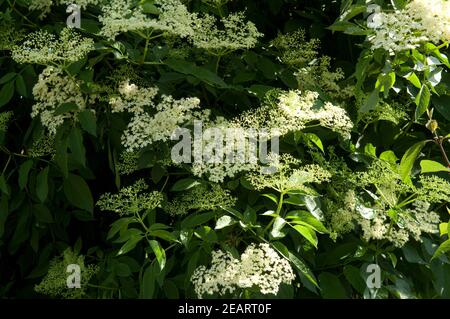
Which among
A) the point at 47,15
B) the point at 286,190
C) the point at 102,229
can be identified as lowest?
the point at 102,229

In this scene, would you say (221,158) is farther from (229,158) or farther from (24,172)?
(24,172)

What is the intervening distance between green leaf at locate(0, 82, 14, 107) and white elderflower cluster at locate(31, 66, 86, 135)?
165 millimetres

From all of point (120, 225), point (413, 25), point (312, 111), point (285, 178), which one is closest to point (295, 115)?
point (312, 111)

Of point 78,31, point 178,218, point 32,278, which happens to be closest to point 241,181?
point 178,218

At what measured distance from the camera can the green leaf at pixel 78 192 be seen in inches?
94.3

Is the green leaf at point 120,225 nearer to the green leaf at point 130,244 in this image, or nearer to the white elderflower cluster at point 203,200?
the green leaf at point 130,244

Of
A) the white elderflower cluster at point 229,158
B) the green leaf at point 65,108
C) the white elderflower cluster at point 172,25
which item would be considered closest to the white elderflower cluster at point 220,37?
the white elderflower cluster at point 172,25

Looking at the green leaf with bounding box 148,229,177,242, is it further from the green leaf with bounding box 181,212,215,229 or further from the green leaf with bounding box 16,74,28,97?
the green leaf with bounding box 16,74,28,97

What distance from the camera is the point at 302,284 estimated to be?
2.27m

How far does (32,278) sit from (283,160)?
3.83 feet

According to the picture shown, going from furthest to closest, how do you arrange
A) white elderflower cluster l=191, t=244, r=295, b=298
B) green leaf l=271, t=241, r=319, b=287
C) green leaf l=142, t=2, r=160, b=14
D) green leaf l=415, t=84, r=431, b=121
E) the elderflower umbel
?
1. the elderflower umbel
2. green leaf l=142, t=2, r=160, b=14
3. green leaf l=415, t=84, r=431, b=121
4. green leaf l=271, t=241, r=319, b=287
5. white elderflower cluster l=191, t=244, r=295, b=298

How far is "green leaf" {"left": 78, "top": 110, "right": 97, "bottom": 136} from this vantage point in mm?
2227

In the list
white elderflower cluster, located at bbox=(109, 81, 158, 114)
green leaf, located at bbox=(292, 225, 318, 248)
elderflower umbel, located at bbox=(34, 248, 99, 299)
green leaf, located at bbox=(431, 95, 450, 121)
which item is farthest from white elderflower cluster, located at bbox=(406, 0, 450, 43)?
elderflower umbel, located at bbox=(34, 248, 99, 299)
